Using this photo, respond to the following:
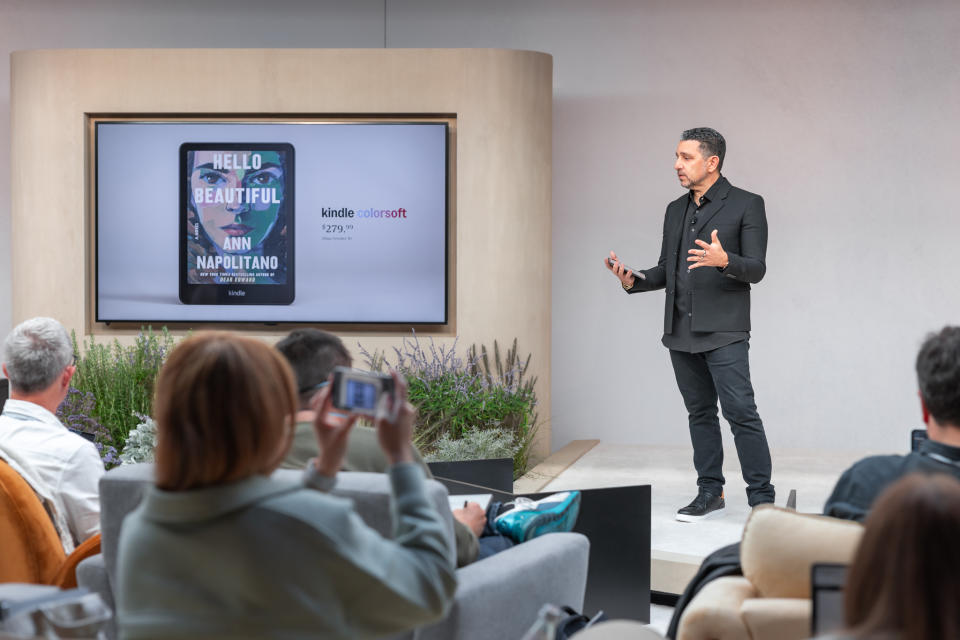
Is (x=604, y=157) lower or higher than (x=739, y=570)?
higher

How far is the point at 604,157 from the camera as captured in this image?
21.0 feet

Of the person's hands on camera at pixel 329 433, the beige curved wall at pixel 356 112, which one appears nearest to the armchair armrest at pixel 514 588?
the person's hands on camera at pixel 329 433

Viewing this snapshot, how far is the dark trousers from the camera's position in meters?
3.88

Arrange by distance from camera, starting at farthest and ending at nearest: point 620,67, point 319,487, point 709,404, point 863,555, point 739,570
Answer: point 620,67
point 709,404
point 739,570
point 319,487
point 863,555

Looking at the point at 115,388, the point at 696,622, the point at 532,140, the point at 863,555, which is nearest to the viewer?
the point at 863,555

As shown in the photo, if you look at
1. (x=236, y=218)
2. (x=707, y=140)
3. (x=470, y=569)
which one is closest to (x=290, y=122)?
(x=236, y=218)

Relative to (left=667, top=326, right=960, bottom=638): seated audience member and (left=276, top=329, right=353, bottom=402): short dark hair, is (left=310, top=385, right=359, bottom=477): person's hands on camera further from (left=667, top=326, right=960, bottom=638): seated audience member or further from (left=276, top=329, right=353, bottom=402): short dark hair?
(left=667, top=326, right=960, bottom=638): seated audience member

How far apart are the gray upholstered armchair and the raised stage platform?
3.91ft

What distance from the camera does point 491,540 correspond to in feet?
8.21

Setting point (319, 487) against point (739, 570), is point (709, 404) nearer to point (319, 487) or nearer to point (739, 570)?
point (739, 570)

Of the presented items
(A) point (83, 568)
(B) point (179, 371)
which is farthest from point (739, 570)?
(A) point (83, 568)

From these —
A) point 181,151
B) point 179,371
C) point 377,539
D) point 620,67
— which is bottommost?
point 377,539

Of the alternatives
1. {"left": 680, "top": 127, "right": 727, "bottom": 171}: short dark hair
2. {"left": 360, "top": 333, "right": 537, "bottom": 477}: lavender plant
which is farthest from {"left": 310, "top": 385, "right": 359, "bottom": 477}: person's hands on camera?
{"left": 360, "top": 333, "right": 537, "bottom": 477}: lavender plant

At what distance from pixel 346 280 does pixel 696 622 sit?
4113mm
